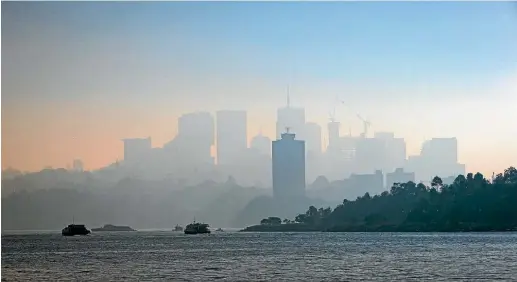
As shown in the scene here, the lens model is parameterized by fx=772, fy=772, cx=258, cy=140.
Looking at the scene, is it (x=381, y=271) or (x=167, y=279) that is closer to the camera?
(x=167, y=279)

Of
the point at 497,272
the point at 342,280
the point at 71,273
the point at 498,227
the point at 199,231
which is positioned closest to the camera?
the point at 342,280

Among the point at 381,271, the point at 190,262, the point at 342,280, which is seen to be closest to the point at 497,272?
the point at 381,271

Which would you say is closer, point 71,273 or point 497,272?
point 497,272

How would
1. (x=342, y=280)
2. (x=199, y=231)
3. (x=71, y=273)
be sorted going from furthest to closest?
(x=199, y=231) → (x=71, y=273) → (x=342, y=280)

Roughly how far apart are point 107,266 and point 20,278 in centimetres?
559

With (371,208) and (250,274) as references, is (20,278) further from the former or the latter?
(371,208)

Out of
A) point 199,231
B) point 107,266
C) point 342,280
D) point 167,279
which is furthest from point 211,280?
point 199,231

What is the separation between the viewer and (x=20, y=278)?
2828 cm

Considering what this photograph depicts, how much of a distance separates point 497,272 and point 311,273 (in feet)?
21.4

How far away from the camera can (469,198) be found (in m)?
94.6

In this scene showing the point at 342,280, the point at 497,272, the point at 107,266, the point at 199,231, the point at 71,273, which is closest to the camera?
the point at 342,280

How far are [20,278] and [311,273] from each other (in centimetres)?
1066

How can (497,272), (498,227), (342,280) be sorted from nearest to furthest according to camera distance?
(342,280) → (497,272) → (498,227)

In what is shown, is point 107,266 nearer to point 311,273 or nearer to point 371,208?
point 311,273
